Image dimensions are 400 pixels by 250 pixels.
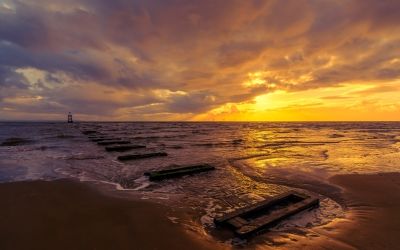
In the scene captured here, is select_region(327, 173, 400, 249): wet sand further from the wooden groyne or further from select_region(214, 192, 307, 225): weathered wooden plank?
select_region(214, 192, 307, 225): weathered wooden plank

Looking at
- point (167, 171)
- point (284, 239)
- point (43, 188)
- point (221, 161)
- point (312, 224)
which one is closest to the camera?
point (284, 239)

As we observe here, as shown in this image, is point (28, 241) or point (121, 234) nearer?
point (28, 241)

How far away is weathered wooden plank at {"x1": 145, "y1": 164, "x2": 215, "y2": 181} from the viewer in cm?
1311

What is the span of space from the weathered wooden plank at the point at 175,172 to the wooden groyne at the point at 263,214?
6067 millimetres

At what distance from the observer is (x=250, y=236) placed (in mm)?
6367

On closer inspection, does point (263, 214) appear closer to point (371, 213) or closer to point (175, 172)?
point (371, 213)

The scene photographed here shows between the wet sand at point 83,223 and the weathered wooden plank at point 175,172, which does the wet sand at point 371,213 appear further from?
the weathered wooden plank at point 175,172

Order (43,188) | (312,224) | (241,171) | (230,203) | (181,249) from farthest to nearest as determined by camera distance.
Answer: (241,171), (43,188), (230,203), (312,224), (181,249)

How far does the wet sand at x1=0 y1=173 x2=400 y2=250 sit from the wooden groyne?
0.32 m

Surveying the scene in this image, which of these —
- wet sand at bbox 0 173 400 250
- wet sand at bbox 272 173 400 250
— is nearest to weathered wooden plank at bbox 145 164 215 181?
wet sand at bbox 0 173 400 250

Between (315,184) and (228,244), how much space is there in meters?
7.62

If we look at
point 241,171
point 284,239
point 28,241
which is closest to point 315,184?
point 241,171

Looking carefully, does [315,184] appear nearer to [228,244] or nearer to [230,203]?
[230,203]

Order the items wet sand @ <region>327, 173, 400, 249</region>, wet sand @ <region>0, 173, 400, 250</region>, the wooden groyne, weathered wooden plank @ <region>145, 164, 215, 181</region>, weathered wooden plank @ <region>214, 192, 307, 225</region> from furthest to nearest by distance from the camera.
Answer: weathered wooden plank @ <region>145, 164, 215, 181</region>
weathered wooden plank @ <region>214, 192, 307, 225</region>
the wooden groyne
wet sand @ <region>327, 173, 400, 249</region>
wet sand @ <region>0, 173, 400, 250</region>
